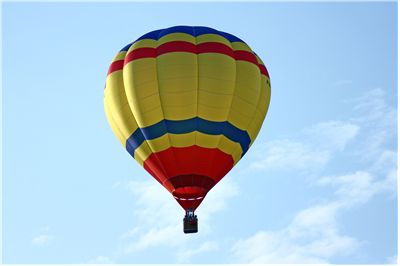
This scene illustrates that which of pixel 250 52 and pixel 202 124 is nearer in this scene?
pixel 202 124

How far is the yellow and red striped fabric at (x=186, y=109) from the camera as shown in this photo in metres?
24.4

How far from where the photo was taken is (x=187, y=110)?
Answer: 2439cm

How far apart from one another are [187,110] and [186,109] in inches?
1.5

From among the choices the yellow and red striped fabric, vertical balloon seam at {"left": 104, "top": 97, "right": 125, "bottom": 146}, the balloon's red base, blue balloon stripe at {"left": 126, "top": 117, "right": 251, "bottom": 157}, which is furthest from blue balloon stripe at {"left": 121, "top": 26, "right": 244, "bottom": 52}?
the balloon's red base

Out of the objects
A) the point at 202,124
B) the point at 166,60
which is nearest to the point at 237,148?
the point at 202,124

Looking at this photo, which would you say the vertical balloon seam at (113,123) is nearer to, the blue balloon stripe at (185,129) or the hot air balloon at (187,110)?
the hot air balloon at (187,110)

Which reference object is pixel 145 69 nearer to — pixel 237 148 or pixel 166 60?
pixel 166 60

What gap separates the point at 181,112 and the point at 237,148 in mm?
2012

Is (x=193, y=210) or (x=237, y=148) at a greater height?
(x=237, y=148)

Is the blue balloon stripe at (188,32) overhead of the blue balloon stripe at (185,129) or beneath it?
overhead

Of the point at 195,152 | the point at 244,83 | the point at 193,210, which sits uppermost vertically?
the point at 244,83

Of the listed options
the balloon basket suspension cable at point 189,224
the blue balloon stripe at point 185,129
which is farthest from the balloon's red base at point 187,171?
the blue balloon stripe at point 185,129

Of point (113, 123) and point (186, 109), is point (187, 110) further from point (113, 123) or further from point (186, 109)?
point (113, 123)

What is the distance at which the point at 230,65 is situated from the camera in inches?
987
